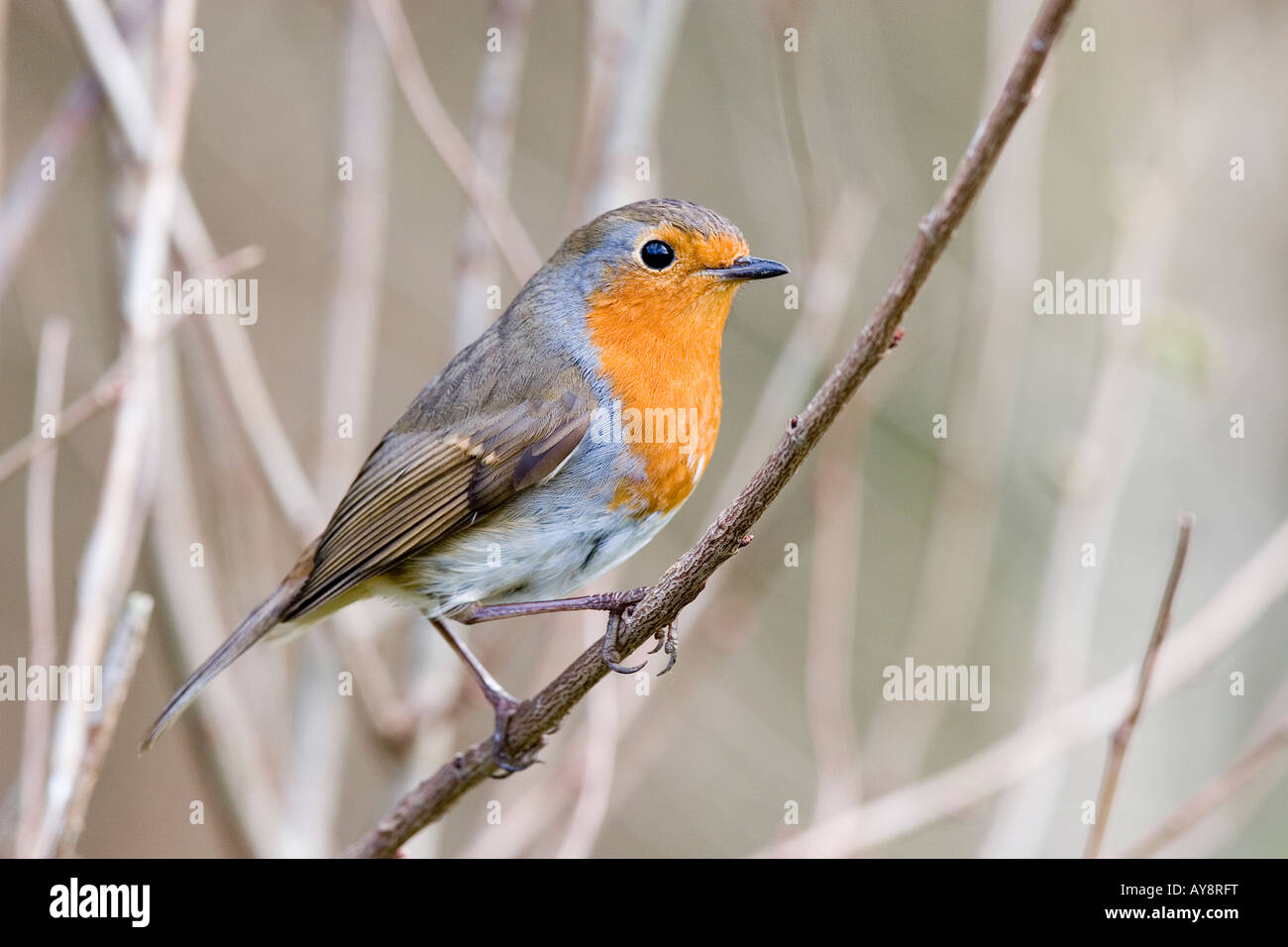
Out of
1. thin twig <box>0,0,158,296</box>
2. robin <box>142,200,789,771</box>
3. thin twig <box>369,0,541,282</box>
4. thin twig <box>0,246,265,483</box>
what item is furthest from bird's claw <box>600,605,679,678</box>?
thin twig <box>0,0,158,296</box>

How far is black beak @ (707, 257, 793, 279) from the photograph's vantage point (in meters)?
3.10

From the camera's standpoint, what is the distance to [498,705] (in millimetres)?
3047

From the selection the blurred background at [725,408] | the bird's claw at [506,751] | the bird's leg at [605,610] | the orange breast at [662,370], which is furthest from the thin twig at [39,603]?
the orange breast at [662,370]

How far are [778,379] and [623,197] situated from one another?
78 centimetres

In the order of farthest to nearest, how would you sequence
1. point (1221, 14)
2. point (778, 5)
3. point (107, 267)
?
point (1221, 14) < point (778, 5) < point (107, 267)

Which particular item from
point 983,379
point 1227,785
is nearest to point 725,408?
point 983,379

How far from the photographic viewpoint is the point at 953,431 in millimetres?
3783

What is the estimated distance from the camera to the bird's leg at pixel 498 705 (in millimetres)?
2650

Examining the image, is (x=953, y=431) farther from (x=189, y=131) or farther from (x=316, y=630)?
(x=189, y=131)

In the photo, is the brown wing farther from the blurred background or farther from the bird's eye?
the bird's eye

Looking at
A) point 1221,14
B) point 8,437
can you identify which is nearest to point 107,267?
point 8,437

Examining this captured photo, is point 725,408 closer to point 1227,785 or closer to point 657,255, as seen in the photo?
point 657,255

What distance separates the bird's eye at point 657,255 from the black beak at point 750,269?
12 cm

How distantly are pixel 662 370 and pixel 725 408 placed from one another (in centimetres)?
269
